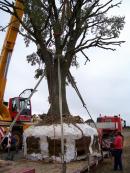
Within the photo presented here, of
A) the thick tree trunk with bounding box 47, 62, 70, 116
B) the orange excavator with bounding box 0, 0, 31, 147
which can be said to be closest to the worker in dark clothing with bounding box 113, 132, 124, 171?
the thick tree trunk with bounding box 47, 62, 70, 116

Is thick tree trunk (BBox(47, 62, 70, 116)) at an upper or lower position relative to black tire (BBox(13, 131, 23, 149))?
upper

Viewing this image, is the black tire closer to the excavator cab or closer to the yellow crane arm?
the excavator cab

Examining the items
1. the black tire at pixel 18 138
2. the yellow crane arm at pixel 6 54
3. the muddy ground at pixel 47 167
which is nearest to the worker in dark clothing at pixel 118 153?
the muddy ground at pixel 47 167

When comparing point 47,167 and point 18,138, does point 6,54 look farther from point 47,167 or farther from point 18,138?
point 47,167

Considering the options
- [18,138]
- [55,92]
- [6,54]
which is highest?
[6,54]

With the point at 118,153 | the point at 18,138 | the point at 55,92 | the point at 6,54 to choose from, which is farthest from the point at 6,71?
the point at 118,153

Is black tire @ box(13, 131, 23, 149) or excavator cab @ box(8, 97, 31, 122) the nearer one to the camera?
black tire @ box(13, 131, 23, 149)

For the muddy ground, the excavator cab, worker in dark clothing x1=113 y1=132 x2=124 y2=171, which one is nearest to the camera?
the muddy ground

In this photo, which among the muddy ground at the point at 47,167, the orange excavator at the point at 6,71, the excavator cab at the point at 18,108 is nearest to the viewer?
the muddy ground at the point at 47,167

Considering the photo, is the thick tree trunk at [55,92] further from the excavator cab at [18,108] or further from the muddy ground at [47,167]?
the excavator cab at [18,108]

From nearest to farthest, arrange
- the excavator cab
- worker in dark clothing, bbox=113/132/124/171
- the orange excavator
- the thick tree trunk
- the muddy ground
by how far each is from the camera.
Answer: the muddy ground, worker in dark clothing, bbox=113/132/124/171, the thick tree trunk, the orange excavator, the excavator cab

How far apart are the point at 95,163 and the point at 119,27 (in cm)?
743

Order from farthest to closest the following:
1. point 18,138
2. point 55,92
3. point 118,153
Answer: point 18,138 < point 55,92 < point 118,153

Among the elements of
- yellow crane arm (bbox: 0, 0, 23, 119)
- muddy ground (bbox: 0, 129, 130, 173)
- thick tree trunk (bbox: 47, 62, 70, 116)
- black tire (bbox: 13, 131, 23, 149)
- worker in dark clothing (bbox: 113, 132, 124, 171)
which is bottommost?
muddy ground (bbox: 0, 129, 130, 173)
